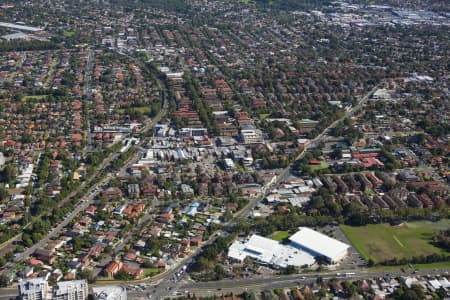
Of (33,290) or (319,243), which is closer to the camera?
(33,290)

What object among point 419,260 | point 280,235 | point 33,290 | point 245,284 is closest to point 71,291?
point 33,290

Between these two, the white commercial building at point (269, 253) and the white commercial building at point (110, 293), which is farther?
the white commercial building at point (269, 253)

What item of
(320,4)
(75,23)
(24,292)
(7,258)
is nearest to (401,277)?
(24,292)

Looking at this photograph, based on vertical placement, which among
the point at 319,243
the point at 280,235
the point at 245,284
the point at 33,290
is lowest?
the point at 280,235

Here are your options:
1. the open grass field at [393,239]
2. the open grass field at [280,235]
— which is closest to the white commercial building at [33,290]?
the open grass field at [280,235]

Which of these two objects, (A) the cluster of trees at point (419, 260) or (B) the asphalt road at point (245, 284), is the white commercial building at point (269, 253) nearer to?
(B) the asphalt road at point (245, 284)

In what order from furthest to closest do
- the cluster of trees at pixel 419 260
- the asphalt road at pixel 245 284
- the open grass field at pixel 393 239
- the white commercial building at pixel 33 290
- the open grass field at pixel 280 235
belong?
the open grass field at pixel 280 235
the open grass field at pixel 393 239
the cluster of trees at pixel 419 260
the asphalt road at pixel 245 284
the white commercial building at pixel 33 290

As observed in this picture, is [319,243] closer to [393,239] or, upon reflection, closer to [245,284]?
[393,239]
